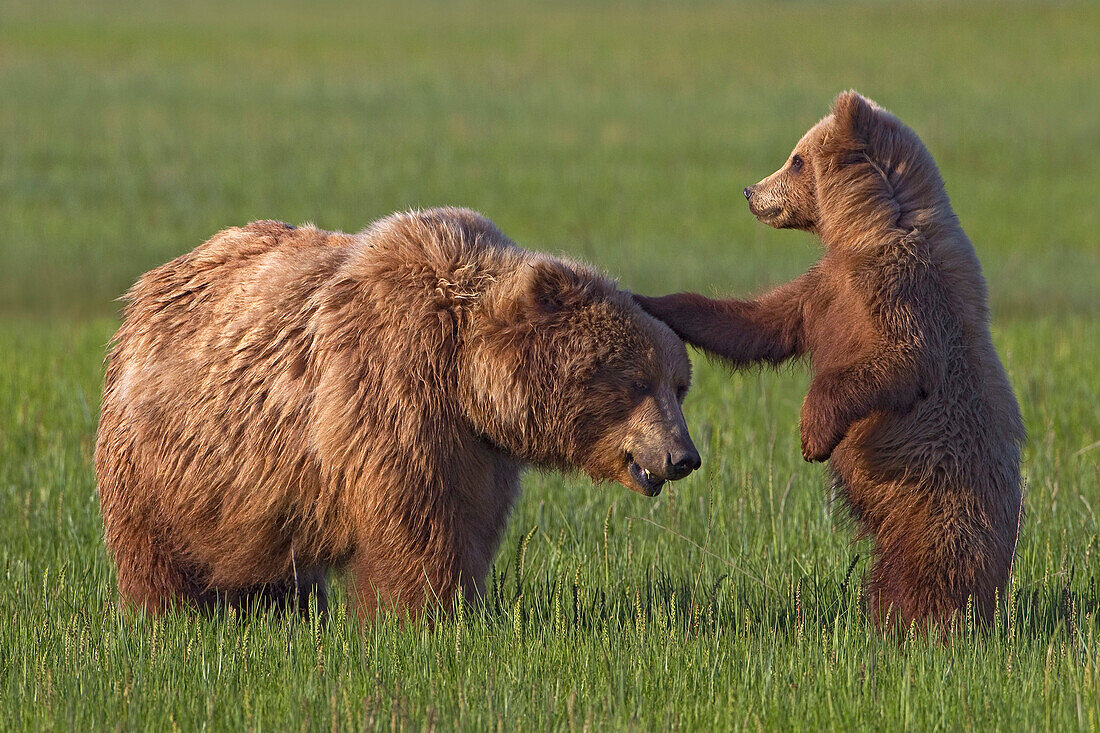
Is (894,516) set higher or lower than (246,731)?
higher

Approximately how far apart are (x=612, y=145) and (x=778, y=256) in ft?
25.0

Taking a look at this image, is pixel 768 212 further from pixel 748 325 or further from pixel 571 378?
pixel 571 378

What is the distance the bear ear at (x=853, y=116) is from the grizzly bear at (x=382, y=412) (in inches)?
40.6

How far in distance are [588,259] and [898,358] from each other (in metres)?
1.72

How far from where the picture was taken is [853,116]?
4832 millimetres

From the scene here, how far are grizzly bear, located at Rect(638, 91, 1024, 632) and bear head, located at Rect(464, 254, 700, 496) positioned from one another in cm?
30

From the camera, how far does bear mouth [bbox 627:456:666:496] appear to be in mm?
4680

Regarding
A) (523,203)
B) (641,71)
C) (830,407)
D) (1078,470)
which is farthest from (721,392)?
(641,71)

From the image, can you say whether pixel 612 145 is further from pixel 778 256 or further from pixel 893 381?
pixel 893 381

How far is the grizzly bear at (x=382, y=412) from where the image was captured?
4.57 m

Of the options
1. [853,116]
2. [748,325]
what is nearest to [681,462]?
[748,325]

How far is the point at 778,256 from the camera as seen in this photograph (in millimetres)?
21250

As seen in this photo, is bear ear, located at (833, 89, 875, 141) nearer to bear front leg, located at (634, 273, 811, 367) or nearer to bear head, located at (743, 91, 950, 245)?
bear head, located at (743, 91, 950, 245)

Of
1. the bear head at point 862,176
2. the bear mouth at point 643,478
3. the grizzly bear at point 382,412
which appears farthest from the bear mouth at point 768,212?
the bear mouth at point 643,478
